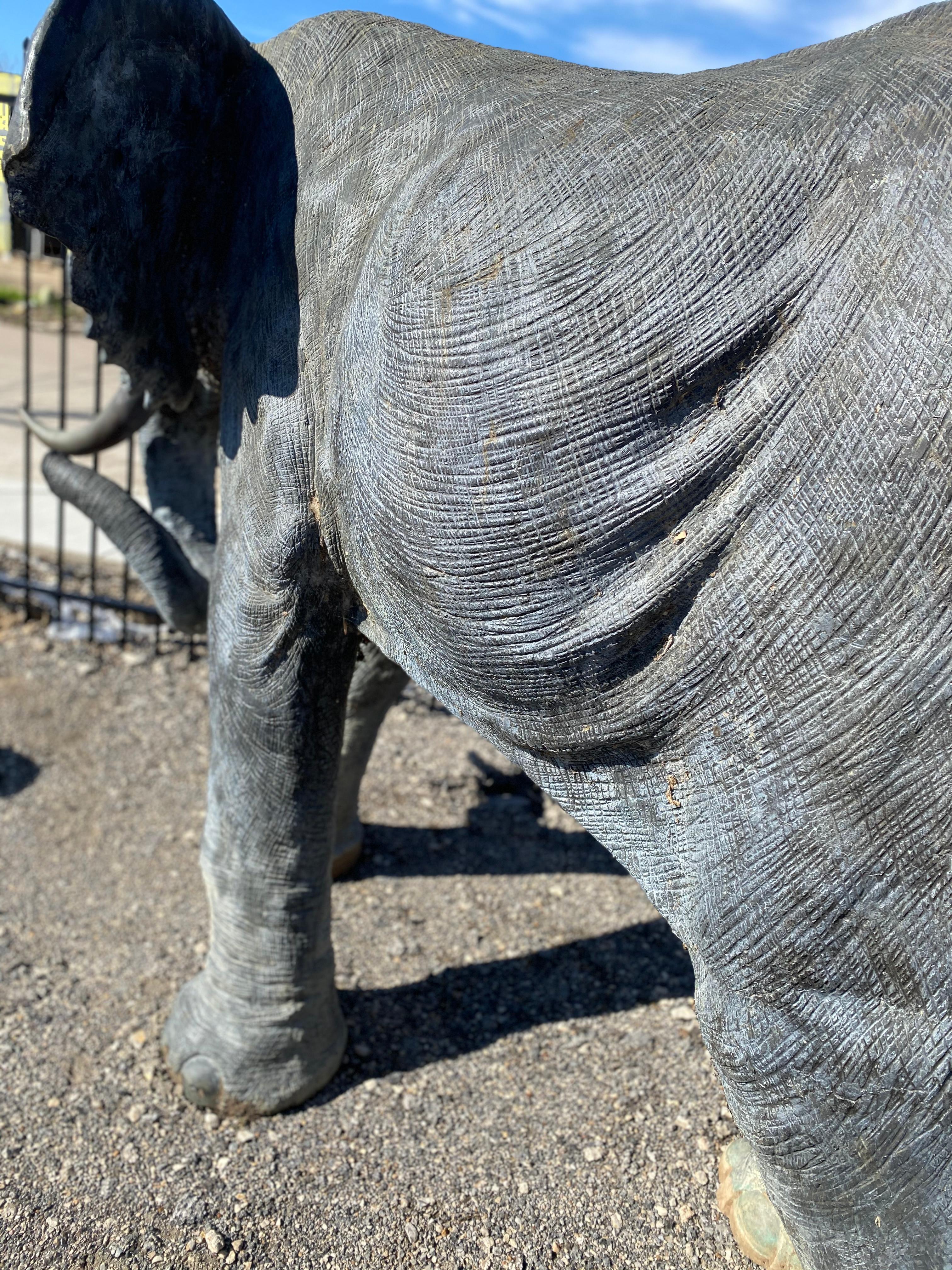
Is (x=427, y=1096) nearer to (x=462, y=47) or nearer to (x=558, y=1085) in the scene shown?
(x=558, y=1085)

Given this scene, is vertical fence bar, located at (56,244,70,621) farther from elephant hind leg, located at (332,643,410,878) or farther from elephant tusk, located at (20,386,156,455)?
elephant hind leg, located at (332,643,410,878)

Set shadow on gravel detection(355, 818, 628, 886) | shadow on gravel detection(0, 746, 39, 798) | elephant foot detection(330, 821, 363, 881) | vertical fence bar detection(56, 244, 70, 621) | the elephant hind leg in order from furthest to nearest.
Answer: vertical fence bar detection(56, 244, 70, 621), shadow on gravel detection(0, 746, 39, 798), shadow on gravel detection(355, 818, 628, 886), elephant foot detection(330, 821, 363, 881), the elephant hind leg

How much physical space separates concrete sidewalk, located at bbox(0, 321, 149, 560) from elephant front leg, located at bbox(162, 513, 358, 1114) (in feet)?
5.06

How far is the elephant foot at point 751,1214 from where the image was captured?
184 centimetres

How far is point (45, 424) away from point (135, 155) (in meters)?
3.12

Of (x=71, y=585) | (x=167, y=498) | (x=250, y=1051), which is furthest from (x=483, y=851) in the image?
(x=71, y=585)

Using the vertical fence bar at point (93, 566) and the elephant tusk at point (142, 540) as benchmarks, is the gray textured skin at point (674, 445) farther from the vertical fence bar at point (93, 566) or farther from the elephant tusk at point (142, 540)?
the vertical fence bar at point (93, 566)

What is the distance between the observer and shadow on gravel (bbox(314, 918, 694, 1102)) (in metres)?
2.41

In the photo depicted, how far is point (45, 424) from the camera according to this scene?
4.31 m

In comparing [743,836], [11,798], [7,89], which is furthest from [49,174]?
[11,798]

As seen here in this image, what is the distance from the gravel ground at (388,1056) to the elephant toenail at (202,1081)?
0.05m

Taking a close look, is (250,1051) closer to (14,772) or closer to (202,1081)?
(202,1081)

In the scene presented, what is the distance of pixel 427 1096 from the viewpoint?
2.27 meters

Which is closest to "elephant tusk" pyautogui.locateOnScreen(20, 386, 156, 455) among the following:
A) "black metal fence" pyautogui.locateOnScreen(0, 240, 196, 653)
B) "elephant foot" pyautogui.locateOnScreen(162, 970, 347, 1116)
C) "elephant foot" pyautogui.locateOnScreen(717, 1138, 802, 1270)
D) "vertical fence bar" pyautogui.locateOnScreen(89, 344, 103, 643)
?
"vertical fence bar" pyautogui.locateOnScreen(89, 344, 103, 643)
